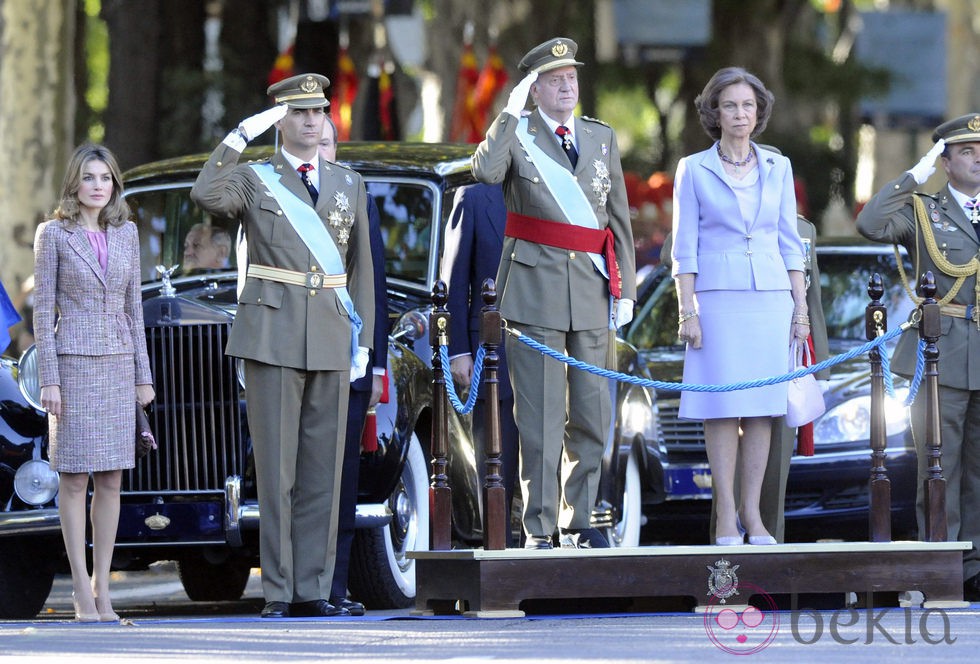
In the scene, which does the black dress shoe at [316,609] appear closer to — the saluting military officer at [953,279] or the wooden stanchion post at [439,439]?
the wooden stanchion post at [439,439]

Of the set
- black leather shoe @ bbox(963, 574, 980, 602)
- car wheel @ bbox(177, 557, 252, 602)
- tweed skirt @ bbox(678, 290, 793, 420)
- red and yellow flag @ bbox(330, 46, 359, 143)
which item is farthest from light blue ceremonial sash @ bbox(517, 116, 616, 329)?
red and yellow flag @ bbox(330, 46, 359, 143)

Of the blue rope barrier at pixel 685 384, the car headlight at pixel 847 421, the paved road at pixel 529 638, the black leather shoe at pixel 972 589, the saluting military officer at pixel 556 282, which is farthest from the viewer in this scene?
the car headlight at pixel 847 421

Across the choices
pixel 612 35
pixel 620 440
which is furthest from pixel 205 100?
pixel 620 440

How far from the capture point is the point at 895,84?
25219 millimetres

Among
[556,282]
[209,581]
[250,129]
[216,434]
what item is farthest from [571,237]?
[209,581]

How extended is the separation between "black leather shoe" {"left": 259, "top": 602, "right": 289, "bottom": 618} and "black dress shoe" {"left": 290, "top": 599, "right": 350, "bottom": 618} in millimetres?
71

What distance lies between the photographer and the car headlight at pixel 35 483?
375 inches

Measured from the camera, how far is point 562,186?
8.91 meters

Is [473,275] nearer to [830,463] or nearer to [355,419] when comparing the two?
[355,419]

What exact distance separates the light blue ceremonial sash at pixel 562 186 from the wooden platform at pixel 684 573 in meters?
1.26

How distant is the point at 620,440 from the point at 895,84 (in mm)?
14734

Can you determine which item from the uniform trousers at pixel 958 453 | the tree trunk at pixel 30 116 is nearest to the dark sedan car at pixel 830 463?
the uniform trousers at pixel 958 453

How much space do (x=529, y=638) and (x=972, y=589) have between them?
112 inches

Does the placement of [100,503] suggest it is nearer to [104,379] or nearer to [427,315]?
[104,379]
